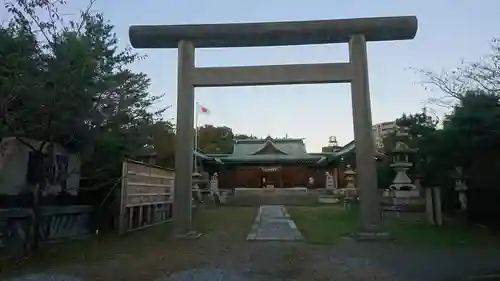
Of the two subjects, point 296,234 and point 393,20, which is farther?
point 296,234

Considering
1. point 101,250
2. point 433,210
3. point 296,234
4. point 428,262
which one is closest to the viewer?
point 428,262

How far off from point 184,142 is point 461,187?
7651 mm

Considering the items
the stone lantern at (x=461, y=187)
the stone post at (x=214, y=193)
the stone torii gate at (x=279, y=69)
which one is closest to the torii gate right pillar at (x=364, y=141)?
the stone torii gate at (x=279, y=69)

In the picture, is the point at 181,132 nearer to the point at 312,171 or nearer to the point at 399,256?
the point at 399,256

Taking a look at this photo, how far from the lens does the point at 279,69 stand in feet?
31.1

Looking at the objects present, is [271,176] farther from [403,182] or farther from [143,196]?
[143,196]

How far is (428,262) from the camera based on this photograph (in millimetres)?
6215

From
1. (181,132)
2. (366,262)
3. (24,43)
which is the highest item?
(24,43)

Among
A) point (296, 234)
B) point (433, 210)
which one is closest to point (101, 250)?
point (296, 234)

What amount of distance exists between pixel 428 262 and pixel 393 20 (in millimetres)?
5145

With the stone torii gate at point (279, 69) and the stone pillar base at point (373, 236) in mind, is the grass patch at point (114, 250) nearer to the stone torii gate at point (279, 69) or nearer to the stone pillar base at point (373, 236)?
the stone torii gate at point (279, 69)

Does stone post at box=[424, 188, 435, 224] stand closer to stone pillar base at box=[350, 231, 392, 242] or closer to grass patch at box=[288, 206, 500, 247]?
grass patch at box=[288, 206, 500, 247]

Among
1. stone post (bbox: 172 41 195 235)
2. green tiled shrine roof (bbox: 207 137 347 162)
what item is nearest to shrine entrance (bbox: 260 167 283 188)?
green tiled shrine roof (bbox: 207 137 347 162)

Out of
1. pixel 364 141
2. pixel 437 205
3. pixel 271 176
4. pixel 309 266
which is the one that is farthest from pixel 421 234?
pixel 271 176
